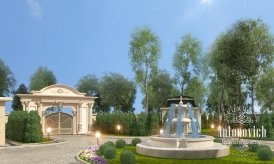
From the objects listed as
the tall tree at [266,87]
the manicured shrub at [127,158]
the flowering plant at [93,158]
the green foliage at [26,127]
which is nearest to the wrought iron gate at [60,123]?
the green foliage at [26,127]

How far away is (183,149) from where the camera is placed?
18234 millimetres

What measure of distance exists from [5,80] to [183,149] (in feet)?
171

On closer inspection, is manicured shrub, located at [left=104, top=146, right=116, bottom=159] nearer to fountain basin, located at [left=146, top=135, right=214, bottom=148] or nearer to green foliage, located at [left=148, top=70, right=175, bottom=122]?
fountain basin, located at [left=146, top=135, right=214, bottom=148]

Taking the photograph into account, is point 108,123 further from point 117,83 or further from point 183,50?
point 117,83

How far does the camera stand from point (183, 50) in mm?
51000

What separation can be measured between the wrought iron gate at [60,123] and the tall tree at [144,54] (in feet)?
34.7

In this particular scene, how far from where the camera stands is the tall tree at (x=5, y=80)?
62.7 meters

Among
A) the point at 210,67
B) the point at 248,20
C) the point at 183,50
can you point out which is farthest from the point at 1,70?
the point at 248,20

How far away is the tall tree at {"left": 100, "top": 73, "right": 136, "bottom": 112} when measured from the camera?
68.9 meters

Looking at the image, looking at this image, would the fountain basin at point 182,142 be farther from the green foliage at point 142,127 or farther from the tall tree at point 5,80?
the tall tree at point 5,80

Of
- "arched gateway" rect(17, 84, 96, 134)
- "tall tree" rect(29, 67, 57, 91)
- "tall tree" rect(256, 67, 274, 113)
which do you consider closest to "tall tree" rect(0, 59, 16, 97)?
"tall tree" rect(29, 67, 57, 91)

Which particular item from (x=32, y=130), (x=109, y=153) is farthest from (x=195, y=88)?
(x=109, y=153)

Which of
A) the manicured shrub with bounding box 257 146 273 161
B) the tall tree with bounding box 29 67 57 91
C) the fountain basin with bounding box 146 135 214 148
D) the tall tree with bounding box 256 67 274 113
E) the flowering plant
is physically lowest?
the flowering plant

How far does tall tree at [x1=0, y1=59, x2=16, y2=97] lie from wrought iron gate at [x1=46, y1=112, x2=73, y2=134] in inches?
928
